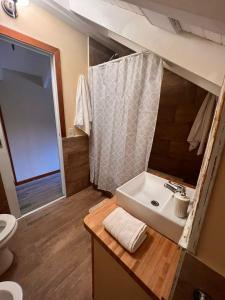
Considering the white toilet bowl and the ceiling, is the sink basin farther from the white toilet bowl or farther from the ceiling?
the ceiling

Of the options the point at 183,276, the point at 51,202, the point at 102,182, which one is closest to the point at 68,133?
the point at 102,182

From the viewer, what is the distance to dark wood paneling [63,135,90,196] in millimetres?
2098

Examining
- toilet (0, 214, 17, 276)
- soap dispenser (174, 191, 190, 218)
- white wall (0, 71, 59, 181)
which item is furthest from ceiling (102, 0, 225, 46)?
white wall (0, 71, 59, 181)

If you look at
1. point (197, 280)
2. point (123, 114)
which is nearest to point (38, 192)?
point (123, 114)

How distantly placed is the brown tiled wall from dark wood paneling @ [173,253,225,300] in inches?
73.3

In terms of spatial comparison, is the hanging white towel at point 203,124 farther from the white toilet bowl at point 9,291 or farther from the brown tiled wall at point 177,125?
the white toilet bowl at point 9,291

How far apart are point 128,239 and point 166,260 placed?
0.20 meters

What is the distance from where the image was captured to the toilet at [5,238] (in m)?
1.23

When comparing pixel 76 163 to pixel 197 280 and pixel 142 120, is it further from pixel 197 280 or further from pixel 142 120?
pixel 197 280

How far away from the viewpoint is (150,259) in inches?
27.3

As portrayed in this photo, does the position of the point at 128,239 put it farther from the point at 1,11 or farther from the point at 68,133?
the point at 1,11

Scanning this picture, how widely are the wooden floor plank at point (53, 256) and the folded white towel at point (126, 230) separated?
870 mm

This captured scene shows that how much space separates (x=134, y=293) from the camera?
70cm

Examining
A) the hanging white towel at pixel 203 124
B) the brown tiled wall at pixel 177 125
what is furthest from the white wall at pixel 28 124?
the hanging white towel at pixel 203 124
